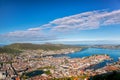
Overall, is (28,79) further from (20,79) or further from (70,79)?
(70,79)

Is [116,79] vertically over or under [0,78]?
over

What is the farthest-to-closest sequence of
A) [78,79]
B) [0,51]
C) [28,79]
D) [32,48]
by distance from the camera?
[32,48], [0,51], [28,79], [78,79]

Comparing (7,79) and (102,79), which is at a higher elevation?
(102,79)

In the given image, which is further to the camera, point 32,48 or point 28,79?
point 32,48

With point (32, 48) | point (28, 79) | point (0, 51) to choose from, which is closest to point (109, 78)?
point (28, 79)

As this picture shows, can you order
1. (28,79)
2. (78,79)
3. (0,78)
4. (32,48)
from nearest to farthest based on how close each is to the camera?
1. (78,79)
2. (28,79)
3. (0,78)
4. (32,48)

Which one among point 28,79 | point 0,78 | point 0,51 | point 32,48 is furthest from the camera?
point 32,48

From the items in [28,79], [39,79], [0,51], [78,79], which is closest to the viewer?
[78,79]

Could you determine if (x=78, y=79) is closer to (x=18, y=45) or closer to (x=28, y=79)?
(x=28, y=79)

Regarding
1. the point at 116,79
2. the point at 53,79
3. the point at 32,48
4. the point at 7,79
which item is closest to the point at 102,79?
the point at 116,79
